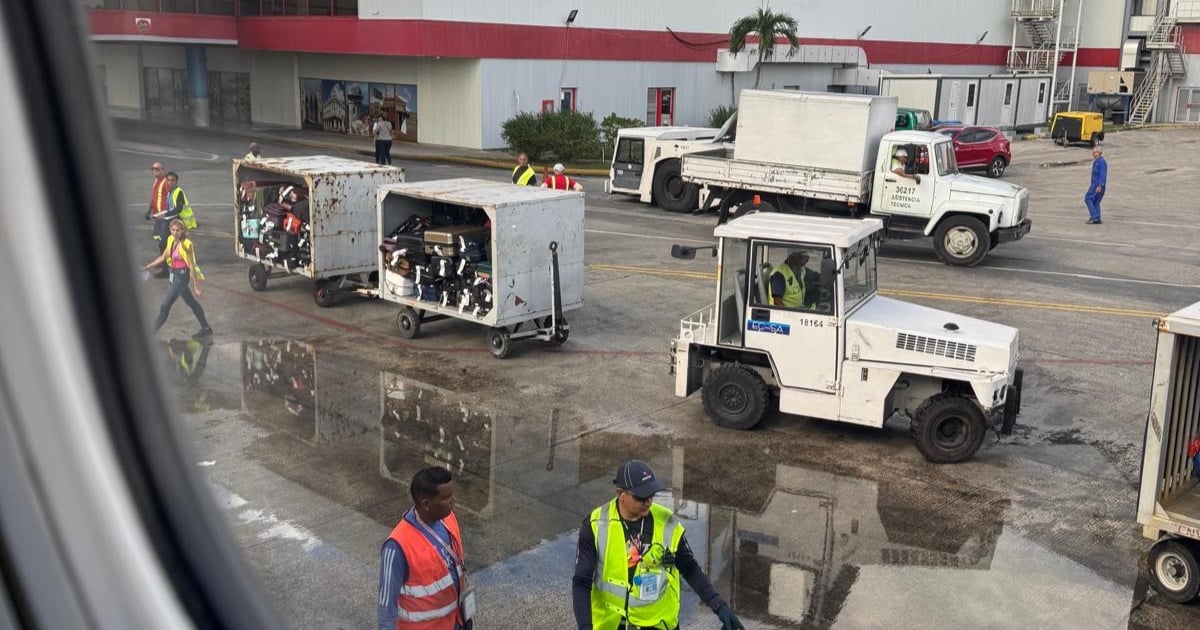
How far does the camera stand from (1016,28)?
62125 millimetres

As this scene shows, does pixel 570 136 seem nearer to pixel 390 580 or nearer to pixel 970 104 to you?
pixel 970 104

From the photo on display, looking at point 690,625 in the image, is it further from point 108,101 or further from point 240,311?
point 240,311

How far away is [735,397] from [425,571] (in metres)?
6.81

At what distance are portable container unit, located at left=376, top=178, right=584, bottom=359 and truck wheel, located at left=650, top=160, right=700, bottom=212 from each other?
1170 centimetres

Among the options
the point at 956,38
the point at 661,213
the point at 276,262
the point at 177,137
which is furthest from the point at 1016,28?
the point at 177,137

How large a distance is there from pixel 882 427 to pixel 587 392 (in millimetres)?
3259

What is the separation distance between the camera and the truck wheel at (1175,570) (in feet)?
26.2

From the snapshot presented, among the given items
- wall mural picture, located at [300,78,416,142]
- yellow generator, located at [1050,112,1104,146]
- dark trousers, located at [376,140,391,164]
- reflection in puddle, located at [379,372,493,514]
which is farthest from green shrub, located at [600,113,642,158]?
reflection in puddle, located at [379,372,493,514]

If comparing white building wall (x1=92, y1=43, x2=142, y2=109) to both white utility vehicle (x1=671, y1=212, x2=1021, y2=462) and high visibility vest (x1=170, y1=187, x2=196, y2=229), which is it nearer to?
high visibility vest (x1=170, y1=187, x2=196, y2=229)

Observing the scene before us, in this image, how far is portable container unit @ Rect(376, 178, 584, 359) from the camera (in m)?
13.8

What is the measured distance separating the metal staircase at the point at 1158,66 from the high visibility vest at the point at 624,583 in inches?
2472

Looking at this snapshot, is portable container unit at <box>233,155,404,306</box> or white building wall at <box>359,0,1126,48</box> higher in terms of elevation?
white building wall at <box>359,0,1126,48</box>

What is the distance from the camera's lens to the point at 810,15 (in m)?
50.1

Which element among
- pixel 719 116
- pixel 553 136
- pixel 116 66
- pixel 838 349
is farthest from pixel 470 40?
pixel 116 66
